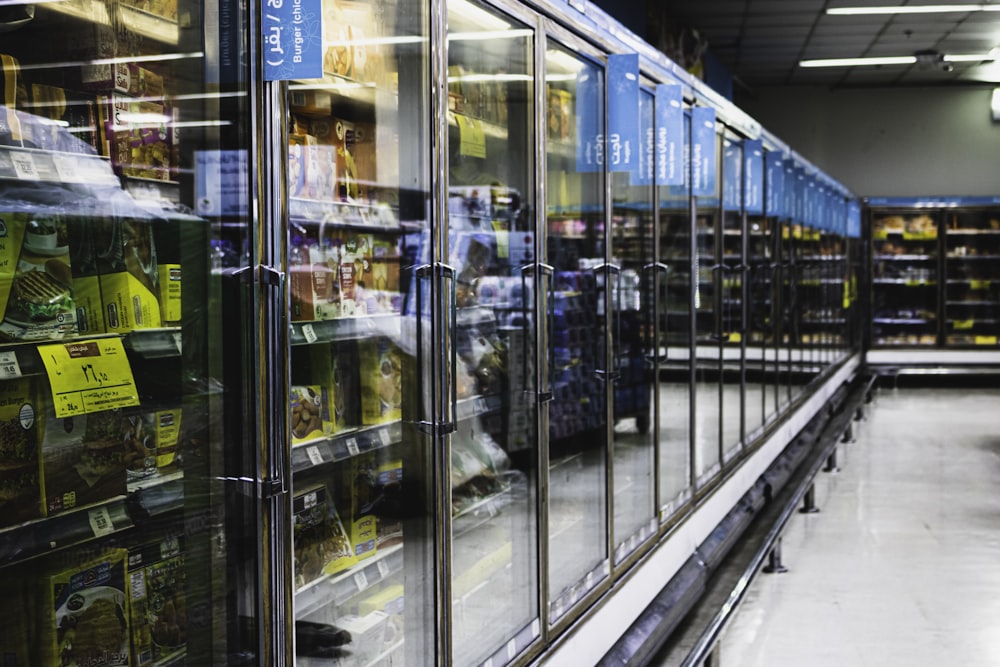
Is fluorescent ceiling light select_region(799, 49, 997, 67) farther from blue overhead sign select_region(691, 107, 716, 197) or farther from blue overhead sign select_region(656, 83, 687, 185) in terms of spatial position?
blue overhead sign select_region(656, 83, 687, 185)

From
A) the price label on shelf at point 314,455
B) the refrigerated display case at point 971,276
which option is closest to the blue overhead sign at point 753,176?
the price label on shelf at point 314,455

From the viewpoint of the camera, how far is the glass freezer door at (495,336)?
293 centimetres

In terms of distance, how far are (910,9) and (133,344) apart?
37.1 feet

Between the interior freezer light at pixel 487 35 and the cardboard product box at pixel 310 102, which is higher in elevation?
the interior freezer light at pixel 487 35

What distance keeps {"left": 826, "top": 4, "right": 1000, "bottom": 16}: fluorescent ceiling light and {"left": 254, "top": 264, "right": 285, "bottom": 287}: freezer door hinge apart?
422 inches

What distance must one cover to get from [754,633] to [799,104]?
43.4 feet

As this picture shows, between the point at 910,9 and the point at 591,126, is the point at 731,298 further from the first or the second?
the point at 910,9

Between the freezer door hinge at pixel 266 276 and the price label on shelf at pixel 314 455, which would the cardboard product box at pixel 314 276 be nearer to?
the price label on shelf at pixel 314 455

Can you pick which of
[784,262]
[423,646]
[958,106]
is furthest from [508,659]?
[958,106]

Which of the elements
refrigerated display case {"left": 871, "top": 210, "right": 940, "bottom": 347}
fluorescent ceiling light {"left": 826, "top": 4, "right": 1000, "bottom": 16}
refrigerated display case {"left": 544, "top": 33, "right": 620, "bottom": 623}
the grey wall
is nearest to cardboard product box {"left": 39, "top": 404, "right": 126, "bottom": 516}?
refrigerated display case {"left": 544, "top": 33, "right": 620, "bottom": 623}

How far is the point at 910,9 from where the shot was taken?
11.3 meters

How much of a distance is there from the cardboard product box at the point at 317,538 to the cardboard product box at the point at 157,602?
352 millimetres

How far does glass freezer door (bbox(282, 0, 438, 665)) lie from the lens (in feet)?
7.60

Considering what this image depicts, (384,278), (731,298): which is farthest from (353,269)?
(731,298)
